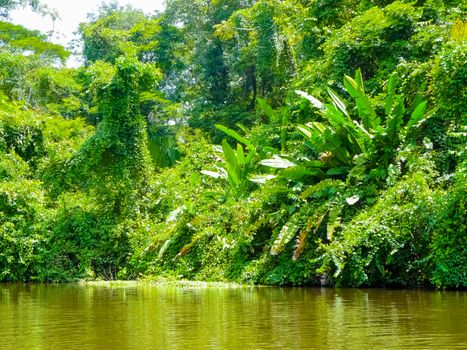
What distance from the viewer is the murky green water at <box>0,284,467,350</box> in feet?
16.3

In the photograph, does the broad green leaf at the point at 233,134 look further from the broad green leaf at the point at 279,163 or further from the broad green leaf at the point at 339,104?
the broad green leaf at the point at 339,104

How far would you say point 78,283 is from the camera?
14.5m

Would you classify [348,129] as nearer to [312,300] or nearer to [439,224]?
[439,224]

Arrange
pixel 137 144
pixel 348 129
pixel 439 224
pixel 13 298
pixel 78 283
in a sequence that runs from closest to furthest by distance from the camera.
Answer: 1. pixel 439 224
2. pixel 13 298
3. pixel 348 129
4. pixel 78 283
5. pixel 137 144

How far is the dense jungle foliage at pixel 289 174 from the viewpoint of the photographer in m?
10.2

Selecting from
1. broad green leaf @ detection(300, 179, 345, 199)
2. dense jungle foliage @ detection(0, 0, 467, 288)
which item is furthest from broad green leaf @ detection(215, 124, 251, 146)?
broad green leaf @ detection(300, 179, 345, 199)

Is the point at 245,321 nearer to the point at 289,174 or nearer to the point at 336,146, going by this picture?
the point at 289,174

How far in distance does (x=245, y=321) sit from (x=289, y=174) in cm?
602

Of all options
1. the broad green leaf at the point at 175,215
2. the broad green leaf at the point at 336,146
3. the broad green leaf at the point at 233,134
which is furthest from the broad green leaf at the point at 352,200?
the broad green leaf at the point at 175,215

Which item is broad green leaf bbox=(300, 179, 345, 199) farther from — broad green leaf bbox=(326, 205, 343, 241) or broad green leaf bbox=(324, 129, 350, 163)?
broad green leaf bbox=(324, 129, 350, 163)

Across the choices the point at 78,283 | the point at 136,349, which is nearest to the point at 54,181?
the point at 78,283

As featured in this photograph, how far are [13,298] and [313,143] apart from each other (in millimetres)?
5852

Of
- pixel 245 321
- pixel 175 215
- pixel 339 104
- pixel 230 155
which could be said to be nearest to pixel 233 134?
pixel 230 155

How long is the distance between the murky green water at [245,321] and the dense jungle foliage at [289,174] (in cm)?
128
